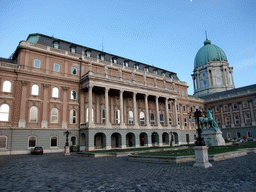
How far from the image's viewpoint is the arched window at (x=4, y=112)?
30.2 metres

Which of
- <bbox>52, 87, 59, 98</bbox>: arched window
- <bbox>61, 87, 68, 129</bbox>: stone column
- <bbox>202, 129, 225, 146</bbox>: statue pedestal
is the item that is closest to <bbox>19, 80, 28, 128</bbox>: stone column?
<bbox>52, 87, 59, 98</bbox>: arched window

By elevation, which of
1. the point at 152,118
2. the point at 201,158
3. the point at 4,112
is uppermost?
the point at 4,112

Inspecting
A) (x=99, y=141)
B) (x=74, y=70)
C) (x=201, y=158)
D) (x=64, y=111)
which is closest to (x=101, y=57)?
(x=74, y=70)

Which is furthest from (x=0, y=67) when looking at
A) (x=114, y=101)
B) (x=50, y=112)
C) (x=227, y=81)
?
(x=227, y=81)

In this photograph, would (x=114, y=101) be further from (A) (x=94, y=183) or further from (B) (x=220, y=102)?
(B) (x=220, y=102)

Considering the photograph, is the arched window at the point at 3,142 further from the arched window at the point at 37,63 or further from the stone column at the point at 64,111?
the arched window at the point at 37,63

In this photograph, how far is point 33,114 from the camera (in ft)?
108

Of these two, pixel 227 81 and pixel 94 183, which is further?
pixel 227 81

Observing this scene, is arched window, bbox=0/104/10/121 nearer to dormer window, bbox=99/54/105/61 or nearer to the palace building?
the palace building

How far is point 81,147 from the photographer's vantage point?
115ft

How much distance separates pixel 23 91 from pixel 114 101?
60.1 ft

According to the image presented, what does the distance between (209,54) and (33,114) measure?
265ft

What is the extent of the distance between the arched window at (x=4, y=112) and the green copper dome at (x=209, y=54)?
82.5m

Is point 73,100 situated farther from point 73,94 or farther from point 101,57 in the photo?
point 101,57
